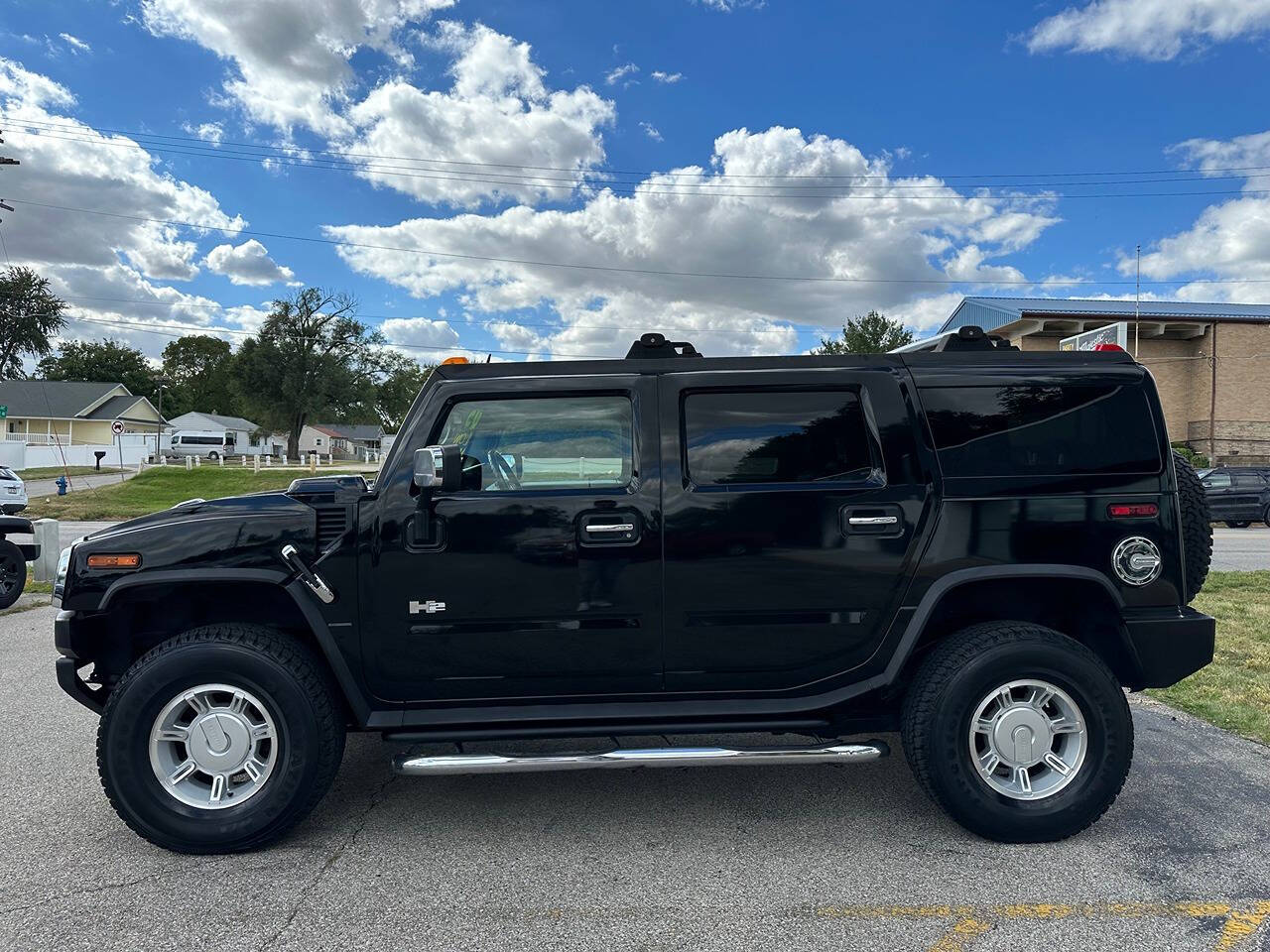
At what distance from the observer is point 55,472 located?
1603 inches

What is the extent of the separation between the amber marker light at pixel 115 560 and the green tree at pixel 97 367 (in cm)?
9763

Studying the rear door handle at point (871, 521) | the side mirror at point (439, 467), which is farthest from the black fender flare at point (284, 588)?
the rear door handle at point (871, 521)

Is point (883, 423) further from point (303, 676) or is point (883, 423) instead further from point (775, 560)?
point (303, 676)

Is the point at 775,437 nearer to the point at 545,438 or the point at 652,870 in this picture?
the point at 545,438

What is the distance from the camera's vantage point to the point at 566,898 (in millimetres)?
2963

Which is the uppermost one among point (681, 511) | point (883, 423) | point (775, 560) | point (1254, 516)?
point (883, 423)

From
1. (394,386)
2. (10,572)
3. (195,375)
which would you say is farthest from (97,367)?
(10,572)

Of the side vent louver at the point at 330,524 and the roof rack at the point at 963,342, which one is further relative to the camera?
the roof rack at the point at 963,342

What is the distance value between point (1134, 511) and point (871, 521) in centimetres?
114

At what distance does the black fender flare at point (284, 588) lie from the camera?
11.0 feet

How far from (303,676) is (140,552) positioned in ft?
2.82

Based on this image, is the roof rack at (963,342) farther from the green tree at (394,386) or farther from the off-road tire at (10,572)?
the green tree at (394,386)

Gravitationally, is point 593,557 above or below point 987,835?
above

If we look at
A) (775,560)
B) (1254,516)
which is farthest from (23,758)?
(1254,516)
